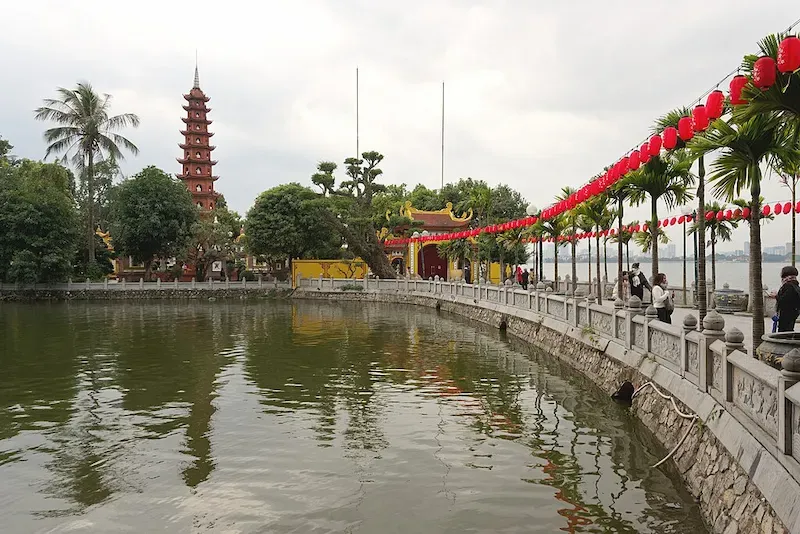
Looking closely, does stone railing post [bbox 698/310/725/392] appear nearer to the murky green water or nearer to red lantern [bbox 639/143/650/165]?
the murky green water

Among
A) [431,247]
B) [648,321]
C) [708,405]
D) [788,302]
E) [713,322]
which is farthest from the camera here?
[431,247]

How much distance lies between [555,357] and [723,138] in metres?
7.32

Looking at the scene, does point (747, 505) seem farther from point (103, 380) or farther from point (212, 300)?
point (212, 300)

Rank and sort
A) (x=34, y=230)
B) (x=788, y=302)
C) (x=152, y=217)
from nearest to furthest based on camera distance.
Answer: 1. (x=788, y=302)
2. (x=34, y=230)
3. (x=152, y=217)

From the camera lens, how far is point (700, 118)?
7781 mm

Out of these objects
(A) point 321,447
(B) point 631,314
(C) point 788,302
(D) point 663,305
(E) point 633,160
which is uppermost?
(E) point 633,160

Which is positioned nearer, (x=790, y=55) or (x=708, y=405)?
(x=790, y=55)

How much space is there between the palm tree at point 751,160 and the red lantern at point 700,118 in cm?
92

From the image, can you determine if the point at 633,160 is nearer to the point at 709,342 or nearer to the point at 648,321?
the point at 648,321

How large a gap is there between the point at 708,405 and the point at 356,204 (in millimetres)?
31994

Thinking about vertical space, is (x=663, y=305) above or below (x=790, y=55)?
below

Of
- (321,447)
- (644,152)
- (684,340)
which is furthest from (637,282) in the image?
(321,447)

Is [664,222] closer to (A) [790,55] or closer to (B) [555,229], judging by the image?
(B) [555,229]

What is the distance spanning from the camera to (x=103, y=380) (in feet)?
43.1
